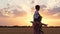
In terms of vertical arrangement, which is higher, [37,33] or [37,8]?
[37,8]

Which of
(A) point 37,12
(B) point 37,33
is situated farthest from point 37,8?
(B) point 37,33

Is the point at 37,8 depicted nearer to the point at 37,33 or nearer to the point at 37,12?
the point at 37,12

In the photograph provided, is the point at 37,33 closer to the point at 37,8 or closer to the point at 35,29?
the point at 35,29

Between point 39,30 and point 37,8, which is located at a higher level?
point 37,8

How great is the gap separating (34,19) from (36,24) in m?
0.29

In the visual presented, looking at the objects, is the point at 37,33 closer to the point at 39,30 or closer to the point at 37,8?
the point at 39,30

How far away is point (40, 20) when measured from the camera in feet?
51.8

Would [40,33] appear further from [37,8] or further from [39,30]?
[37,8]

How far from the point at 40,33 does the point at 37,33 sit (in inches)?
5.8

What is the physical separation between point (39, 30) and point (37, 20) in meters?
0.58

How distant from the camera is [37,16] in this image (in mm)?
15656

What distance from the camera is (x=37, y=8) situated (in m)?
15.7

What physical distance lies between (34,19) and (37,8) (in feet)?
1.70

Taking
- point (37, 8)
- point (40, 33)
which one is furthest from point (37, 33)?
point (37, 8)
